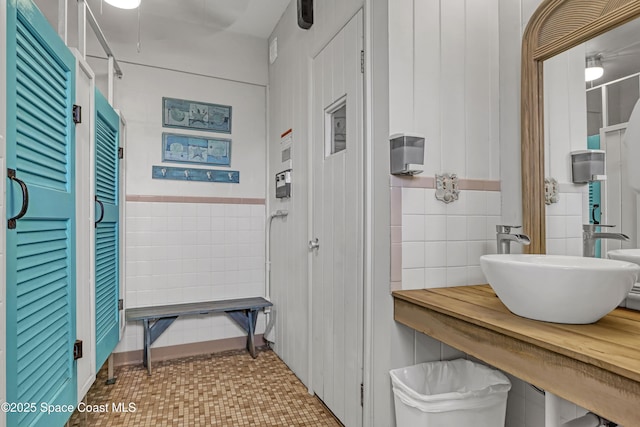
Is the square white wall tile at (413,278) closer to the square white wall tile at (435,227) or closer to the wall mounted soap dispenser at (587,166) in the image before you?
the square white wall tile at (435,227)

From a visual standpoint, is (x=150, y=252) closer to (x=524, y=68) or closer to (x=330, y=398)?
(x=330, y=398)

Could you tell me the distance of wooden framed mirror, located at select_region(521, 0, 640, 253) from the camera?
1421 millimetres

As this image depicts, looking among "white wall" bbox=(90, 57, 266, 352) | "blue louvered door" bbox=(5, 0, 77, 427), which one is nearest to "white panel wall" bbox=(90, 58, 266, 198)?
"white wall" bbox=(90, 57, 266, 352)

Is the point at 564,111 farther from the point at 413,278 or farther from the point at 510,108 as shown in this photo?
the point at 413,278

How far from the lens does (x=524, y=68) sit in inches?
63.2

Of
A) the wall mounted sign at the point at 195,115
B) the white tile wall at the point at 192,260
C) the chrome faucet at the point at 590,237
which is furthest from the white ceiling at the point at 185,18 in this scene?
the chrome faucet at the point at 590,237

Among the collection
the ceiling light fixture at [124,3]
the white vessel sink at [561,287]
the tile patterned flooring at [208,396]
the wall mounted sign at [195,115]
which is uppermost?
the ceiling light fixture at [124,3]

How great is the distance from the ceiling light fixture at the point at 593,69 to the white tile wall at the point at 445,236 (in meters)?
0.60

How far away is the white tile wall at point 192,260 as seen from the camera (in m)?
2.84

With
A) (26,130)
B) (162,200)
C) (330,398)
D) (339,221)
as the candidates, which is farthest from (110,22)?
(330,398)

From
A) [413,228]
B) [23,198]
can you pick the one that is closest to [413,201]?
[413,228]

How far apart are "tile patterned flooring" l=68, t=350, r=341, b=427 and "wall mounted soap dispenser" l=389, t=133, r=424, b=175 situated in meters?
1.42

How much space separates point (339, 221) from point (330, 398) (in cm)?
101

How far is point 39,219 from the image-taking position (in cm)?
126
